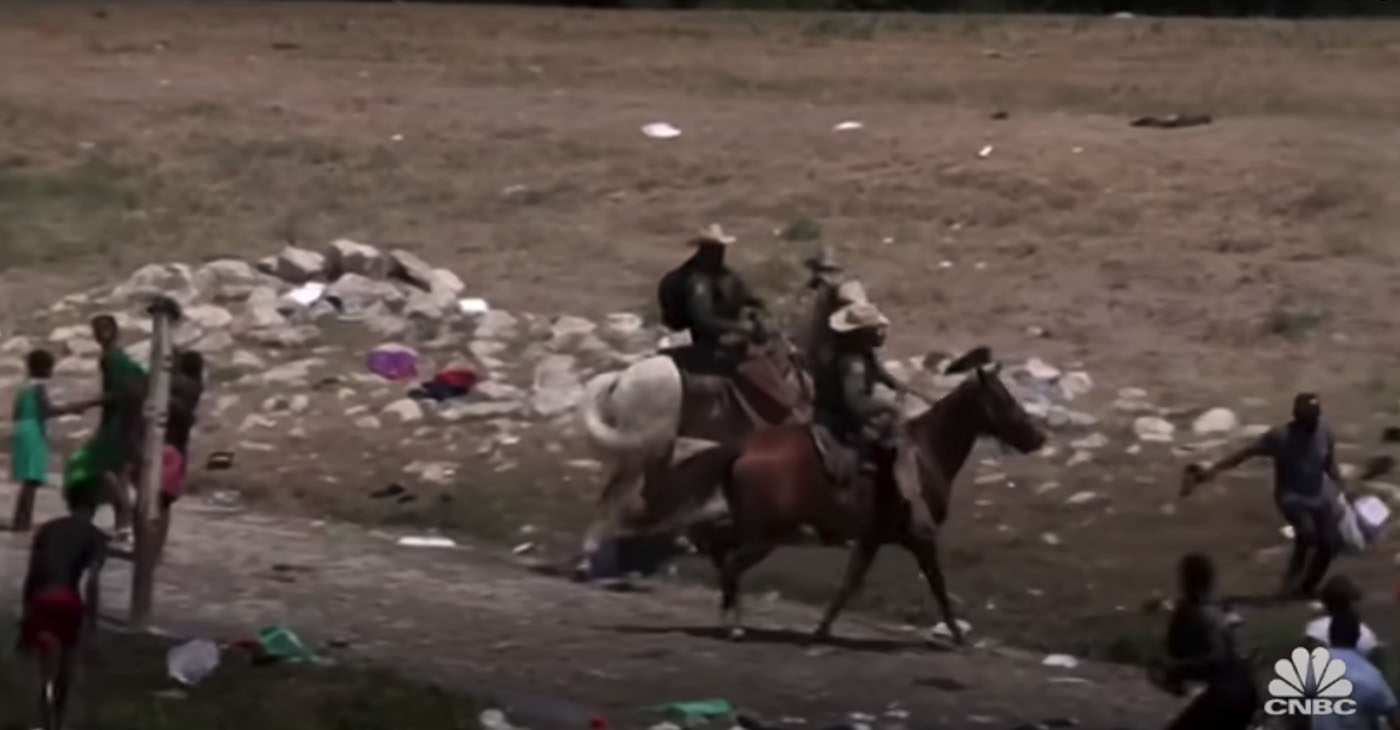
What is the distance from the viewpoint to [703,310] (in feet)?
39.2

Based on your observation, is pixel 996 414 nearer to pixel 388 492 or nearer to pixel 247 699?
pixel 247 699

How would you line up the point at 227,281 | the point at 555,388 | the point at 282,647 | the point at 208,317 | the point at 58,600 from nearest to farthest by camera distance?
the point at 58,600 → the point at 282,647 → the point at 555,388 → the point at 208,317 → the point at 227,281

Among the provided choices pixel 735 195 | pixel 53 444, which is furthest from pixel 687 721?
pixel 735 195

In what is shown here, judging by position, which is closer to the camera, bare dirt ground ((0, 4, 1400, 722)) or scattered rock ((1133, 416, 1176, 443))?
bare dirt ground ((0, 4, 1400, 722))

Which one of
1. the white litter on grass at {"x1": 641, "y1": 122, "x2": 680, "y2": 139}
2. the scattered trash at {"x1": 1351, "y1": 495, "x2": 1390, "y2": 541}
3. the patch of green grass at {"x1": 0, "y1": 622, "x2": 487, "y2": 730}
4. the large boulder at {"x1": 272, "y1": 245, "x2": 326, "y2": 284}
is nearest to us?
the patch of green grass at {"x1": 0, "y1": 622, "x2": 487, "y2": 730}

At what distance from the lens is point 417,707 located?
31.6 feet

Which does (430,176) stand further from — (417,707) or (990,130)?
(417,707)

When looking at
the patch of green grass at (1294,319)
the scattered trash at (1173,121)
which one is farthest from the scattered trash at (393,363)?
the scattered trash at (1173,121)

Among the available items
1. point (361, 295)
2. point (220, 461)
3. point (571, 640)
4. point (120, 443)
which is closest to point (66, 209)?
point (361, 295)

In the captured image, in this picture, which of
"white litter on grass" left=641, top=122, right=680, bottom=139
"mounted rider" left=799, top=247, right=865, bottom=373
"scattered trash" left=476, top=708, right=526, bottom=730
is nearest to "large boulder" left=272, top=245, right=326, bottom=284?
"white litter on grass" left=641, top=122, right=680, bottom=139

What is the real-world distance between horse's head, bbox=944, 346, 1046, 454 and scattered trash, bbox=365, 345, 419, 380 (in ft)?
17.5

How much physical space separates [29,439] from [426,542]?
1857 mm

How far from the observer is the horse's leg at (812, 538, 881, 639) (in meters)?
11.4

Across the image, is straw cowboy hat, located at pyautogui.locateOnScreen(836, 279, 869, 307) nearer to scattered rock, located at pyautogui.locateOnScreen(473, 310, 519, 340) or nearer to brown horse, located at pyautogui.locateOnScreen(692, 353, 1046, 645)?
brown horse, located at pyautogui.locateOnScreen(692, 353, 1046, 645)
